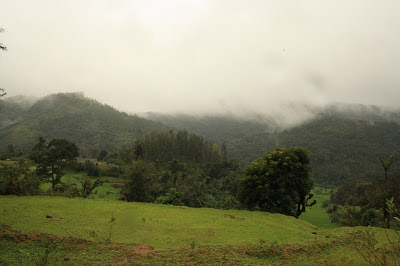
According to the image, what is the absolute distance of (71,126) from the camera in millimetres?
156000

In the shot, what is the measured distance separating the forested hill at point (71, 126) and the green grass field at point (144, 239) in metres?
112

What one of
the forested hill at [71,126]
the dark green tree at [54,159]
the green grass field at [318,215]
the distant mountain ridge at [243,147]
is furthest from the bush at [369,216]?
the forested hill at [71,126]

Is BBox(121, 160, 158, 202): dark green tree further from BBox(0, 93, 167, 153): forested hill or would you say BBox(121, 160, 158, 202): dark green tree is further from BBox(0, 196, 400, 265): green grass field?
BBox(0, 93, 167, 153): forested hill

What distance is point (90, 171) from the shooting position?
58562 mm

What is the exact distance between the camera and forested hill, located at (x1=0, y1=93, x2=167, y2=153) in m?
128

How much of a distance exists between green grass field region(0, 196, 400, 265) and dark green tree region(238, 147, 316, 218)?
→ 705 cm

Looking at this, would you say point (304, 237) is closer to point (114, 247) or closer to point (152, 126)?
point (114, 247)

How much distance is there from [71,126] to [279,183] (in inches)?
6544

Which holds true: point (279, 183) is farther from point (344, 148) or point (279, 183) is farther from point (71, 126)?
point (71, 126)

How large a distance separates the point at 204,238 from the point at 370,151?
170 meters

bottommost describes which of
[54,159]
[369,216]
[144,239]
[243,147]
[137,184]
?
[369,216]

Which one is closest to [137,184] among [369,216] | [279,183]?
[279,183]

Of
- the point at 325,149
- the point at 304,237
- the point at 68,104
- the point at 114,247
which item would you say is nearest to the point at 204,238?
the point at 114,247

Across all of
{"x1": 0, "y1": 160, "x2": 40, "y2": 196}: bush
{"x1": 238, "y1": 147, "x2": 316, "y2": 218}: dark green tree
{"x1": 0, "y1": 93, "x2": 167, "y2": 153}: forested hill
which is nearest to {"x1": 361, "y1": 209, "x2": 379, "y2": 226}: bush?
{"x1": 238, "y1": 147, "x2": 316, "y2": 218}: dark green tree
